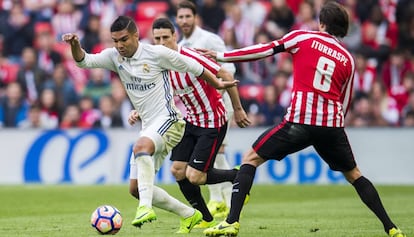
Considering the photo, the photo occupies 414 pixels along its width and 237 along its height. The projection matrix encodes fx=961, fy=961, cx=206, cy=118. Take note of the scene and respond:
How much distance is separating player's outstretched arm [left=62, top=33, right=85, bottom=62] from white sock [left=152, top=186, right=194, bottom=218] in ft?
4.92

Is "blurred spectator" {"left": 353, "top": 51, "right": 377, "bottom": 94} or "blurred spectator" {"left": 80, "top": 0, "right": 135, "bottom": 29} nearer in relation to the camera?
"blurred spectator" {"left": 353, "top": 51, "right": 377, "bottom": 94}

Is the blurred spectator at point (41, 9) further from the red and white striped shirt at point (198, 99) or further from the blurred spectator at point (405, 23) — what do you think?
the red and white striped shirt at point (198, 99)

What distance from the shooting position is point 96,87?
2014cm

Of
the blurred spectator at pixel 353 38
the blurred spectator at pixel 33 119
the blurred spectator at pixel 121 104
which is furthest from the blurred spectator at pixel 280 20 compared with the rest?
the blurred spectator at pixel 33 119

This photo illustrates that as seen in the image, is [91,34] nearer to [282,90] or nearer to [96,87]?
[96,87]

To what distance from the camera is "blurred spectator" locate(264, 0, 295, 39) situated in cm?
2050

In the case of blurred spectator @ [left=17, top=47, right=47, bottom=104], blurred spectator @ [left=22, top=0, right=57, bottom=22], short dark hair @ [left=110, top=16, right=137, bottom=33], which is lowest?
blurred spectator @ [left=17, top=47, right=47, bottom=104]

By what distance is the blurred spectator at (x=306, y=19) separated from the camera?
19906 mm

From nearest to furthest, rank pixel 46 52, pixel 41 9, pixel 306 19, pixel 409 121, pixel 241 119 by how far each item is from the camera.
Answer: pixel 241 119
pixel 409 121
pixel 306 19
pixel 46 52
pixel 41 9

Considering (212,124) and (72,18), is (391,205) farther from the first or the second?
(72,18)

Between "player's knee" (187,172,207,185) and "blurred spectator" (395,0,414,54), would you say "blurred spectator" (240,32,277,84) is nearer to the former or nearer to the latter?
"blurred spectator" (395,0,414,54)

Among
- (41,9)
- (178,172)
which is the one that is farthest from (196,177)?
(41,9)

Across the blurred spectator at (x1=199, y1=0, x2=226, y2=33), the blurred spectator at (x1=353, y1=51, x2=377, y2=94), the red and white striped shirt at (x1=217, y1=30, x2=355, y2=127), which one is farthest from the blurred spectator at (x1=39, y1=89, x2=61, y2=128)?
the red and white striped shirt at (x1=217, y1=30, x2=355, y2=127)

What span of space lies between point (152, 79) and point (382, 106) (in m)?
10.5
